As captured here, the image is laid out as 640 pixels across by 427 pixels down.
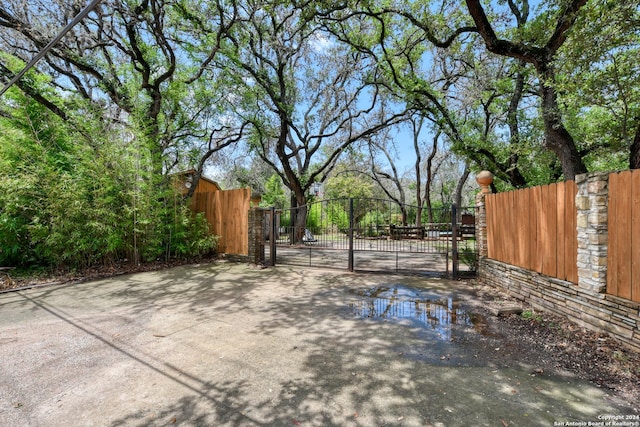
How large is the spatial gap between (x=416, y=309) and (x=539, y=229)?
6.23 ft

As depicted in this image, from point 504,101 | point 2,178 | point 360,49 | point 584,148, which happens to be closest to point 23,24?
point 2,178

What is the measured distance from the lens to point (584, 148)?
→ 7.08 metres

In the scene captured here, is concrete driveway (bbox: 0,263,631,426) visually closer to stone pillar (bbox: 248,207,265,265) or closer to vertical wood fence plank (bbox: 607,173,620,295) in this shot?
vertical wood fence plank (bbox: 607,173,620,295)

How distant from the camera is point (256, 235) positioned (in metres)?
7.22

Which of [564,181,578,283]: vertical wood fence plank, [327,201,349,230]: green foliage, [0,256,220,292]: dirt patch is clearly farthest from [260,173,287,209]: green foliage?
[564,181,578,283]: vertical wood fence plank

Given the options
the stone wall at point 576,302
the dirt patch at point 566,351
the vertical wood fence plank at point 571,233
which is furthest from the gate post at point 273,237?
the vertical wood fence plank at point 571,233

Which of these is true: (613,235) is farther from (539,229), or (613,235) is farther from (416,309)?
(416,309)

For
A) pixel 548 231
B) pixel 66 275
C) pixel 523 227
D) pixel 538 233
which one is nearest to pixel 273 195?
pixel 66 275

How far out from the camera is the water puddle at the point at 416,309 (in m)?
3.38

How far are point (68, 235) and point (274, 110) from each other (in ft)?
24.7

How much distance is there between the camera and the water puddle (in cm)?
338

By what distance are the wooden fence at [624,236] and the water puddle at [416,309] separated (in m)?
1.27

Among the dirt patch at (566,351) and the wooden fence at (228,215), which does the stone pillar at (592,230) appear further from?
the wooden fence at (228,215)

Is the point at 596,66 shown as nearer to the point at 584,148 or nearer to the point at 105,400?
the point at 584,148
